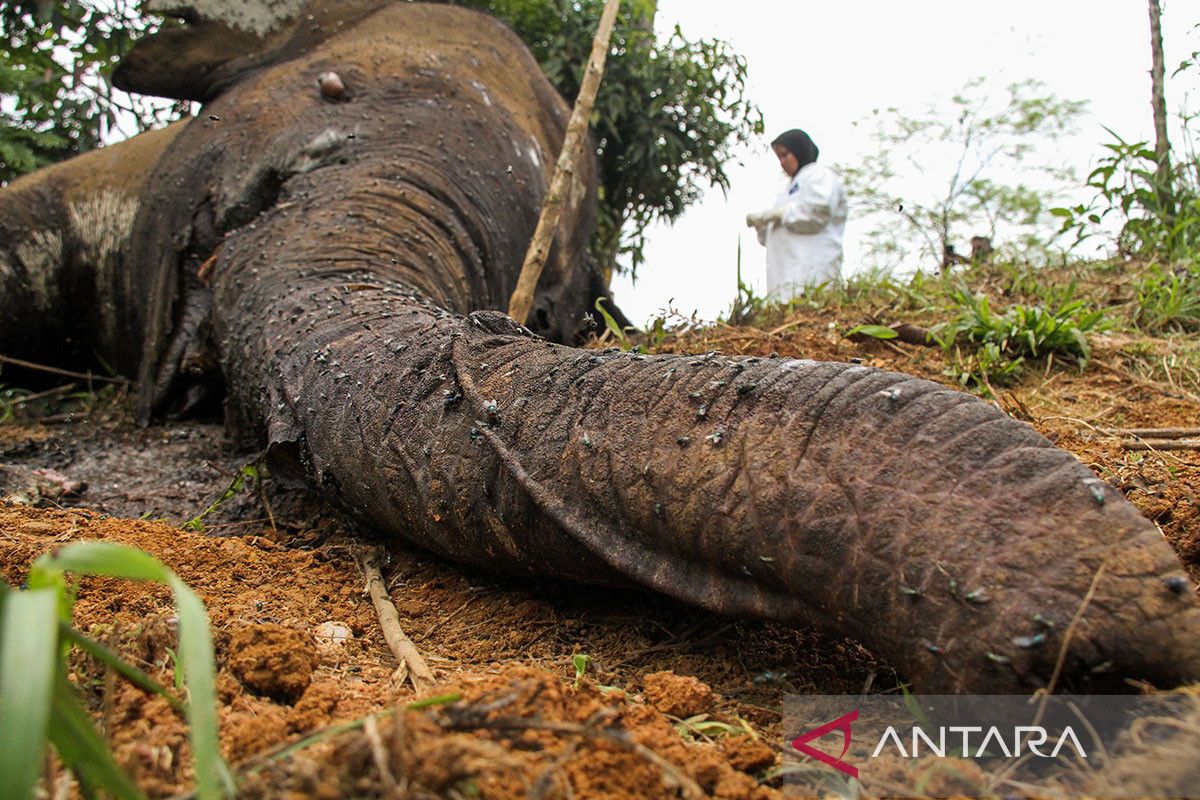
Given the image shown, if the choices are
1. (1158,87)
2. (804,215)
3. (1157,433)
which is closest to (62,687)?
(1157,433)

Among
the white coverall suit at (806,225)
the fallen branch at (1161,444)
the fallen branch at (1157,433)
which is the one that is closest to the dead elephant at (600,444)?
the fallen branch at (1161,444)

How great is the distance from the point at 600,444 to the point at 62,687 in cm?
83

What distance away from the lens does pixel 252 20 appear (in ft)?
13.3

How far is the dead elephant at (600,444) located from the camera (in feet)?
3.42

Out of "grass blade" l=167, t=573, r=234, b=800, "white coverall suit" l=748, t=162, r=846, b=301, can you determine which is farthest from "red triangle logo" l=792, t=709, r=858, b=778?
"white coverall suit" l=748, t=162, r=846, b=301

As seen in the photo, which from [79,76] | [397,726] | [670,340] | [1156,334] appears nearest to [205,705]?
[397,726]

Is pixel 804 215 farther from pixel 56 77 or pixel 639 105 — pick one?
pixel 56 77

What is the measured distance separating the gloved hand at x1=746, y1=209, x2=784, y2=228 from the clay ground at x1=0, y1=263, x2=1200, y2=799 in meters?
3.27

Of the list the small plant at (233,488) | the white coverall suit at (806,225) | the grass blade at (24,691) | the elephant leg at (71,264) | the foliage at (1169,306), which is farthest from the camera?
the white coverall suit at (806,225)

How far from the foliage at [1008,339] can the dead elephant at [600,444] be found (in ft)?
5.21

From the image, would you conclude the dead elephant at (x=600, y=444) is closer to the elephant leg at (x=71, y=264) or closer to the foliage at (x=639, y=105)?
the elephant leg at (x=71, y=264)

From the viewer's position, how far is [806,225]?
5.86 meters

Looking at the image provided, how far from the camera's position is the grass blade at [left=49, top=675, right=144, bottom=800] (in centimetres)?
69

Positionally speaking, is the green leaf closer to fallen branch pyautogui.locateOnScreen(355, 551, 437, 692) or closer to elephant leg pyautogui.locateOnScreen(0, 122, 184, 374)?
fallen branch pyautogui.locateOnScreen(355, 551, 437, 692)
